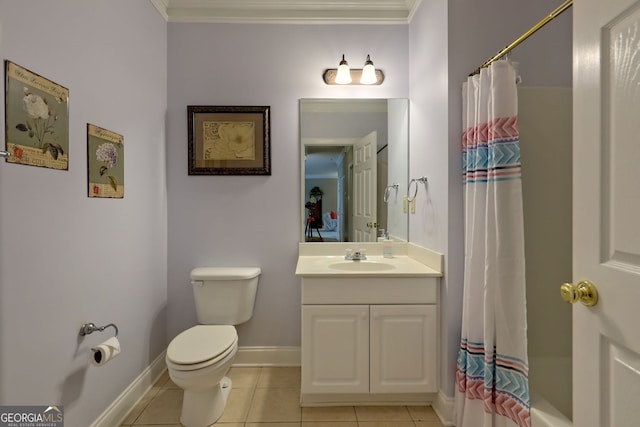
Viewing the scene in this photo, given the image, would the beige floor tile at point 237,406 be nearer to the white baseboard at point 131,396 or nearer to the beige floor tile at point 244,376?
the beige floor tile at point 244,376

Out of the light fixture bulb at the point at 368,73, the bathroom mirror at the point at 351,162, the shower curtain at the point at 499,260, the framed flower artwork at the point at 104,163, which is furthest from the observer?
the bathroom mirror at the point at 351,162

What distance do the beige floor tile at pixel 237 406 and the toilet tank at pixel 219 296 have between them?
44 centimetres

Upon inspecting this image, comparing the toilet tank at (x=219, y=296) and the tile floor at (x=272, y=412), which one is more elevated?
the toilet tank at (x=219, y=296)

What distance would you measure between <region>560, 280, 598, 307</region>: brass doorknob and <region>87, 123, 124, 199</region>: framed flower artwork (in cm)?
201

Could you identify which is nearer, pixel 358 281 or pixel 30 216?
pixel 30 216

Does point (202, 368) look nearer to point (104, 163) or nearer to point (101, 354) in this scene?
point (101, 354)

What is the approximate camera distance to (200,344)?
179 centimetres

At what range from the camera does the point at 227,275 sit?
2242 millimetres

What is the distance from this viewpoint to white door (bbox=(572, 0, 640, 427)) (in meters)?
0.80

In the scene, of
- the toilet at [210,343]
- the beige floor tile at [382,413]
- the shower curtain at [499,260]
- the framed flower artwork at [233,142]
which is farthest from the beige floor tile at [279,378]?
the framed flower artwork at [233,142]

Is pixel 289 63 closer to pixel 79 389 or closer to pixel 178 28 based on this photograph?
pixel 178 28

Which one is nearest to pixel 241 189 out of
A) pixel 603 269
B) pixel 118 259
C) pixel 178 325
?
pixel 118 259

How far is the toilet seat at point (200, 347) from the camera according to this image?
1.63 metres

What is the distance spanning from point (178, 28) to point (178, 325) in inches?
88.6
